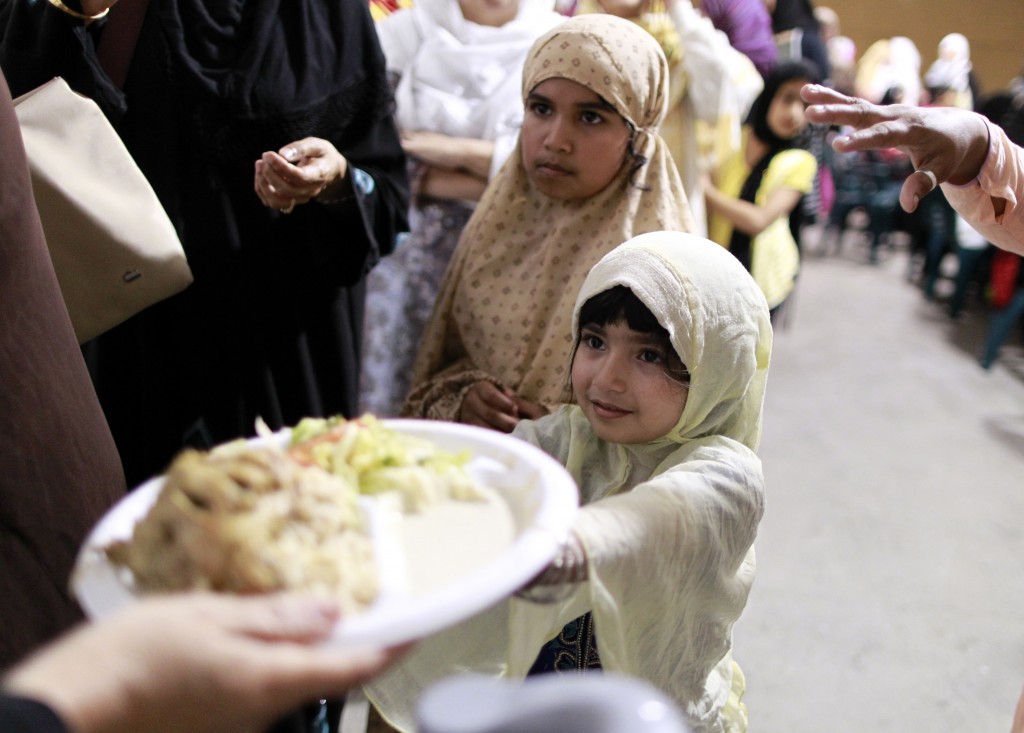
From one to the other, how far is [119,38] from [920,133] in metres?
1.31

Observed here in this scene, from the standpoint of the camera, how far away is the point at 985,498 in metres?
3.59

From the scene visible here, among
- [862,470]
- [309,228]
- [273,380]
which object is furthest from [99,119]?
[862,470]

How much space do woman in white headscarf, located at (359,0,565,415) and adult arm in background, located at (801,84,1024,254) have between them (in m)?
0.93

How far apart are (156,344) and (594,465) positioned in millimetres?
856

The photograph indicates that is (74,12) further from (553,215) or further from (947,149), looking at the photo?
(947,149)

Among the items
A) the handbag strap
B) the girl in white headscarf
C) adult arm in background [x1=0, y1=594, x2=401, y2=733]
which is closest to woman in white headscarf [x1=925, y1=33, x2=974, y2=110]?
the girl in white headscarf

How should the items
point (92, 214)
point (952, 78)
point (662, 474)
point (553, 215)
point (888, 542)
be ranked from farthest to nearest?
point (952, 78) < point (888, 542) < point (553, 215) < point (92, 214) < point (662, 474)

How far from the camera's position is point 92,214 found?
1229 millimetres

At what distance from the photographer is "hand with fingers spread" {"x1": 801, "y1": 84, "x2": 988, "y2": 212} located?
4.17 feet

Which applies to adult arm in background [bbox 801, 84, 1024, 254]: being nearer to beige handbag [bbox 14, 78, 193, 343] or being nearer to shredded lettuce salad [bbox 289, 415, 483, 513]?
shredded lettuce salad [bbox 289, 415, 483, 513]

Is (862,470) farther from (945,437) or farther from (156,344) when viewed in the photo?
(156,344)

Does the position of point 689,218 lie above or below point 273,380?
above

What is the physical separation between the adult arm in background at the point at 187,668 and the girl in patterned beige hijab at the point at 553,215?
90 centimetres

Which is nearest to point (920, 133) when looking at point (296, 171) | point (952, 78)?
point (296, 171)
